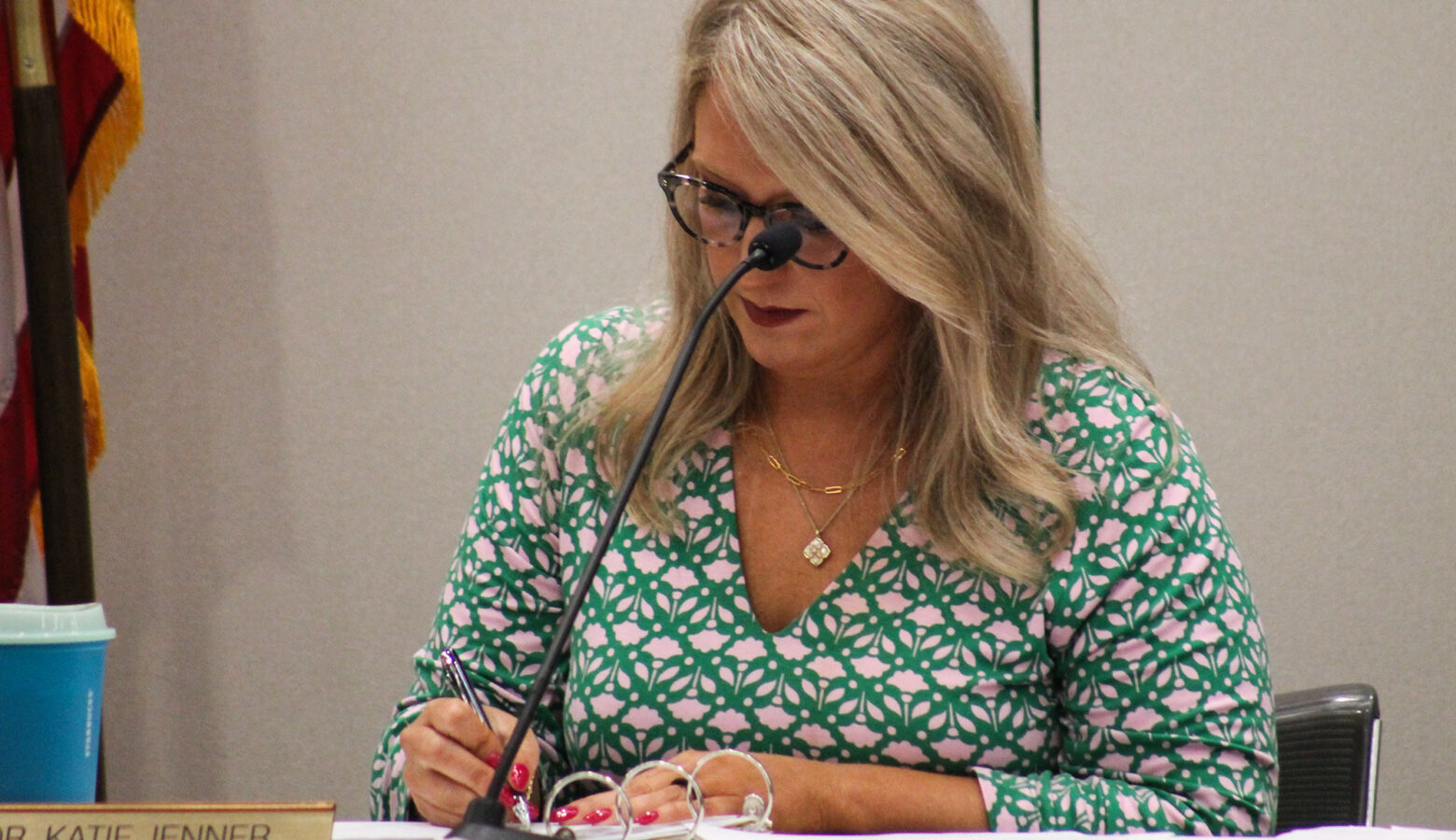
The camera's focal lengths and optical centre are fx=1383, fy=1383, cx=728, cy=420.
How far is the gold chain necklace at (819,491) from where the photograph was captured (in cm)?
117

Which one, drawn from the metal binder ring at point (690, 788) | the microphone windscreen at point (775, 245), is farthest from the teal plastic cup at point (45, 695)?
the microphone windscreen at point (775, 245)

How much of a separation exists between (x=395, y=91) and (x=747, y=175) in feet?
4.07

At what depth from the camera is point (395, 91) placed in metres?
2.15

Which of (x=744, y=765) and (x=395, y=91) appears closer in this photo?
(x=744, y=765)

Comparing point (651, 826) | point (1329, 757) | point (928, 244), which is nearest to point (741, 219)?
point (928, 244)

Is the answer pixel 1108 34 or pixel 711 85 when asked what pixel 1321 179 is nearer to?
pixel 1108 34

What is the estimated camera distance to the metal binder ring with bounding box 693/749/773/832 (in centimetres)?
87

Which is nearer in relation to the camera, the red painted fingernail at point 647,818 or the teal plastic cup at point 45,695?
the teal plastic cup at point 45,695

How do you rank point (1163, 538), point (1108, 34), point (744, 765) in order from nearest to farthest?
point (744, 765)
point (1163, 538)
point (1108, 34)

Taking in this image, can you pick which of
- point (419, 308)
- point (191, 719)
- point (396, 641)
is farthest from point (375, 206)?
point (191, 719)

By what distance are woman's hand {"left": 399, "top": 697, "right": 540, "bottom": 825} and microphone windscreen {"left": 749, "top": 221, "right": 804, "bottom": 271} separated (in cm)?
37

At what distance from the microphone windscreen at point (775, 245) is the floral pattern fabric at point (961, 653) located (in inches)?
10.6

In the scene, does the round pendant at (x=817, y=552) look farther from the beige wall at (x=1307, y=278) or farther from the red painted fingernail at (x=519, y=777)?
the beige wall at (x=1307, y=278)

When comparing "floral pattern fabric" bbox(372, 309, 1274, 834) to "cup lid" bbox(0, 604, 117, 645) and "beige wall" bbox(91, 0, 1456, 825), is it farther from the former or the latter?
"beige wall" bbox(91, 0, 1456, 825)
